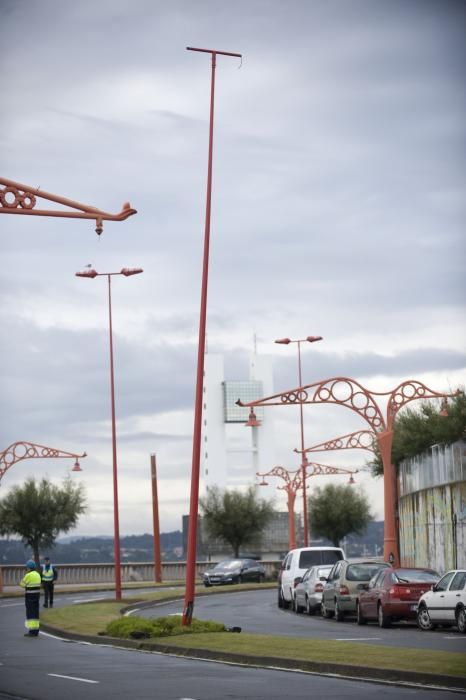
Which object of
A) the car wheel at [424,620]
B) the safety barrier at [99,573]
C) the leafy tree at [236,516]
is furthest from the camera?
the leafy tree at [236,516]

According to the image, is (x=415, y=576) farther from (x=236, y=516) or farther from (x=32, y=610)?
(x=236, y=516)

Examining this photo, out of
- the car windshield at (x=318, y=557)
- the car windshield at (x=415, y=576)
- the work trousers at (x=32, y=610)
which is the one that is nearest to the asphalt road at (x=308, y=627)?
the car windshield at (x=415, y=576)

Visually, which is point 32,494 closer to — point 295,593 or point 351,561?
point 295,593

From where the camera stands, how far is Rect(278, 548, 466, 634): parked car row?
1131 inches

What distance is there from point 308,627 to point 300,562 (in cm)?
1131

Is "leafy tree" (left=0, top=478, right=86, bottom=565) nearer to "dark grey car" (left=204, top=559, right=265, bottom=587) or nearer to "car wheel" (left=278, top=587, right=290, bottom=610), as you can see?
"dark grey car" (left=204, top=559, right=265, bottom=587)

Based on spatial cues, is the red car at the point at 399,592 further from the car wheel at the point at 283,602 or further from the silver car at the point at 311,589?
the car wheel at the point at 283,602

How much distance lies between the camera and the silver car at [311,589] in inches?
1524

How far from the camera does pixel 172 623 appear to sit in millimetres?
28062

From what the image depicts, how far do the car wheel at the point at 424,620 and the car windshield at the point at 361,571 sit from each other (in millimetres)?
4323

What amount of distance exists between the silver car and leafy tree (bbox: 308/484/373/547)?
77273 millimetres

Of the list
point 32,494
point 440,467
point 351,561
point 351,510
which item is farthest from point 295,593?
point 351,510

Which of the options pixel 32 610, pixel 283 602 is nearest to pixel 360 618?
pixel 32 610

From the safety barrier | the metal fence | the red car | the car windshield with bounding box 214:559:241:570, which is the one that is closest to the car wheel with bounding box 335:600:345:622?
the red car
